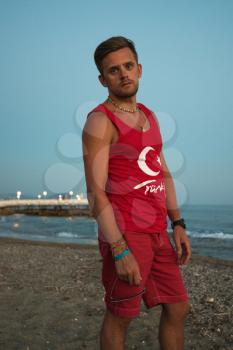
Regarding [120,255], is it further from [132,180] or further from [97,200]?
[132,180]

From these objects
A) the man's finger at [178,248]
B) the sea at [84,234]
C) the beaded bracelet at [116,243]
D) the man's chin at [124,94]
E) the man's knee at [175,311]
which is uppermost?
the man's chin at [124,94]

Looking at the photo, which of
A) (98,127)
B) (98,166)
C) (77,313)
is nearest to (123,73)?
(98,127)

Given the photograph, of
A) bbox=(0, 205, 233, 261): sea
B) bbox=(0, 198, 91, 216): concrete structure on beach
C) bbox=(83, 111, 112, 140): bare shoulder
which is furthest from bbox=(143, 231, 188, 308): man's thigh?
bbox=(0, 198, 91, 216): concrete structure on beach

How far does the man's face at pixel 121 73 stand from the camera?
255 centimetres

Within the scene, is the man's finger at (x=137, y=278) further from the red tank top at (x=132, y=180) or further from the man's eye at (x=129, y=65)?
the man's eye at (x=129, y=65)

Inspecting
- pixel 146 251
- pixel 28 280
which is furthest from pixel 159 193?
pixel 28 280

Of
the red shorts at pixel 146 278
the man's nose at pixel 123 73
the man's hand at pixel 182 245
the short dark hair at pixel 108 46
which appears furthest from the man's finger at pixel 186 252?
the short dark hair at pixel 108 46

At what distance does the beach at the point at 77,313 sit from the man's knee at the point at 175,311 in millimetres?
1473

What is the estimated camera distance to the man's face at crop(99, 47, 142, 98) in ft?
8.36

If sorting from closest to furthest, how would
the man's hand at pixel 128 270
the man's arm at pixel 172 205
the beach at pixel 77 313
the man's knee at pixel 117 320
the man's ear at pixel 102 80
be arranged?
the man's hand at pixel 128 270 → the man's knee at pixel 117 320 → the man's ear at pixel 102 80 → the man's arm at pixel 172 205 → the beach at pixel 77 313

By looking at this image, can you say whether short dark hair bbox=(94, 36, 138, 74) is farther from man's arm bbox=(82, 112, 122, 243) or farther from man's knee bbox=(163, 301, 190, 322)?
man's knee bbox=(163, 301, 190, 322)

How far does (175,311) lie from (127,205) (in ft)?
3.13

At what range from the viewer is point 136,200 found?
2482 millimetres

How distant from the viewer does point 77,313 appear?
496 cm
